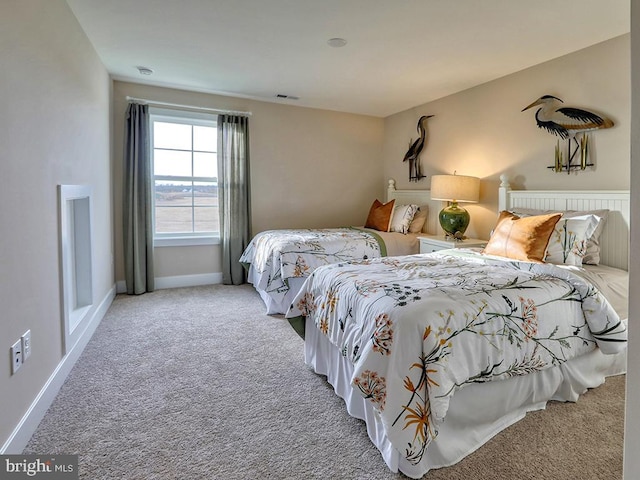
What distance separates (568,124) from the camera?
3066 mm

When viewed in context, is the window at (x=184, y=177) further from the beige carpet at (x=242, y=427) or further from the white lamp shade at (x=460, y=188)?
the white lamp shade at (x=460, y=188)

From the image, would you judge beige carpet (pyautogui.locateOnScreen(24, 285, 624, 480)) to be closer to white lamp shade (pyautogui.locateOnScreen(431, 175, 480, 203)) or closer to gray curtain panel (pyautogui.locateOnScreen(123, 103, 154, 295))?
gray curtain panel (pyautogui.locateOnScreen(123, 103, 154, 295))

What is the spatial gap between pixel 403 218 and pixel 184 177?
2.82 meters

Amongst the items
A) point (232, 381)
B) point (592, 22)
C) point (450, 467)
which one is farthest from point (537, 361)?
point (592, 22)

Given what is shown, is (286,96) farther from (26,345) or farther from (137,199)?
(26,345)

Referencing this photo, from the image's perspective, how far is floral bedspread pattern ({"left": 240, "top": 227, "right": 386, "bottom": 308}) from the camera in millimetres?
3473

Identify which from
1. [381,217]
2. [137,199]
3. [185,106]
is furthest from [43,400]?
[381,217]

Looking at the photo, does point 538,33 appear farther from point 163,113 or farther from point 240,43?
point 163,113

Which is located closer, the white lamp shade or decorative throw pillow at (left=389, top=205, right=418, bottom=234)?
the white lamp shade

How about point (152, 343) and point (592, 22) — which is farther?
point (152, 343)

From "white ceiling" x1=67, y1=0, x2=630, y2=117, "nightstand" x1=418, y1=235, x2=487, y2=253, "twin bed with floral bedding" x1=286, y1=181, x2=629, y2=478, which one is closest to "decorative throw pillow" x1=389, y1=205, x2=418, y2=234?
"nightstand" x1=418, y1=235, x2=487, y2=253

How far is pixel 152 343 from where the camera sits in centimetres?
282

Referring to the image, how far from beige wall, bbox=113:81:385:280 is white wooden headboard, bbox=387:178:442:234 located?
0.57m

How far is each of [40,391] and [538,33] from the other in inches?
157
